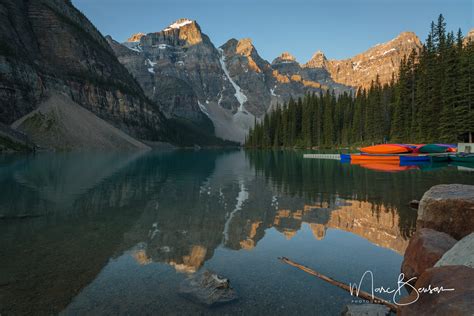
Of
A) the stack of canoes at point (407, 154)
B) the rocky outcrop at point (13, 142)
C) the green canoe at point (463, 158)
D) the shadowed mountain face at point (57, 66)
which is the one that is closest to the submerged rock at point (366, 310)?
the stack of canoes at point (407, 154)

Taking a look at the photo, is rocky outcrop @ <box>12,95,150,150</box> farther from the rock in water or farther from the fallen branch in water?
the fallen branch in water

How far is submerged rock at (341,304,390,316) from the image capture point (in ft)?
17.5

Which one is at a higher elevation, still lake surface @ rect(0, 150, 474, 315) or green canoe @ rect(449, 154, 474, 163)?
green canoe @ rect(449, 154, 474, 163)

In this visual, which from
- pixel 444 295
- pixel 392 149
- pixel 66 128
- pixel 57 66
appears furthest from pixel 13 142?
pixel 444 295

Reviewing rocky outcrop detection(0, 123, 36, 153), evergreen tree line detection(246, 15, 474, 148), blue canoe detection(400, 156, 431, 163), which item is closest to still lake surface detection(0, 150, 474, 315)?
blue canoe detection(400, 156, 431, 163)

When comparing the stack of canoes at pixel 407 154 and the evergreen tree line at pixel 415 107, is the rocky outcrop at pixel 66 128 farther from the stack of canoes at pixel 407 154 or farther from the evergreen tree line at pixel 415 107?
the stack of canoes at pixel 407 154

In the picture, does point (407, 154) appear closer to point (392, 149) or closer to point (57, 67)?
point (392, 149)

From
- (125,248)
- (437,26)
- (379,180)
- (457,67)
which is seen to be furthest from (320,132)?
(125,248)

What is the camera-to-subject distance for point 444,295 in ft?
13.8

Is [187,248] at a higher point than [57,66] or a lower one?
lower

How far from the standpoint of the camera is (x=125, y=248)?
9672mm

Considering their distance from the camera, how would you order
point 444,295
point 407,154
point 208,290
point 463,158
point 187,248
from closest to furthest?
point 444,295
point 208,290
point 187,248
point 463,158
point 407,154

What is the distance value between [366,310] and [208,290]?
10.0ft

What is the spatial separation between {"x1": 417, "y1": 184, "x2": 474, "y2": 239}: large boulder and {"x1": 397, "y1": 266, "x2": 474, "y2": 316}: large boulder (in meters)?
3.99
